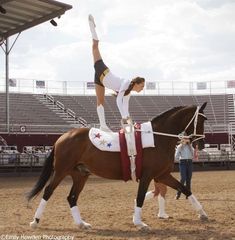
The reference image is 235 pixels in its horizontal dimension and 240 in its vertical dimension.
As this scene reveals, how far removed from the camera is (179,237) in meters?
6.85

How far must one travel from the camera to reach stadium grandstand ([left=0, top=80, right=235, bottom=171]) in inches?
1225

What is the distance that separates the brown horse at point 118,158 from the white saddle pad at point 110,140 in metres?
0.07

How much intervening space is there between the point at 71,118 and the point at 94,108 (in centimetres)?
329

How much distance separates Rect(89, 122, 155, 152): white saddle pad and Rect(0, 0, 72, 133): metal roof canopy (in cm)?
1501

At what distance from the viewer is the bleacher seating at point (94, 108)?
3778 centimetres

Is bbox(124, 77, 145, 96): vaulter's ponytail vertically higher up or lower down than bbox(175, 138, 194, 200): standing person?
higher up

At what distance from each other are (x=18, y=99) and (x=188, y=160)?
29.0 meters

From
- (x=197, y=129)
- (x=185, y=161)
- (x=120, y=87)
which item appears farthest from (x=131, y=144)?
(x=185, y=161)

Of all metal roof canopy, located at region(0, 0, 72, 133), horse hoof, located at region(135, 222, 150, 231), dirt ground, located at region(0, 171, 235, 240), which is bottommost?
dirt ground, located at region(0, 171, 235, 240)

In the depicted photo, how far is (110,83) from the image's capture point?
26.3ft

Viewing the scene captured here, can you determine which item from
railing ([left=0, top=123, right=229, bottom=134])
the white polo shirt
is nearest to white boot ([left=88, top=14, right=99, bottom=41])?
the white polo shirt

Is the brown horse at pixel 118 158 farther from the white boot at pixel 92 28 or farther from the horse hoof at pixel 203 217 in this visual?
Answer: the white boot at pixel 92 28

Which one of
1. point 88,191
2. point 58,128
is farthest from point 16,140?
point 88,191

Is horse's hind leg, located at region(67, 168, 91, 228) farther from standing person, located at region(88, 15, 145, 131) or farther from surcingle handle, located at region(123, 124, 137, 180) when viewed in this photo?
surcingle handle, located at region(123, 124, 137, 180)
